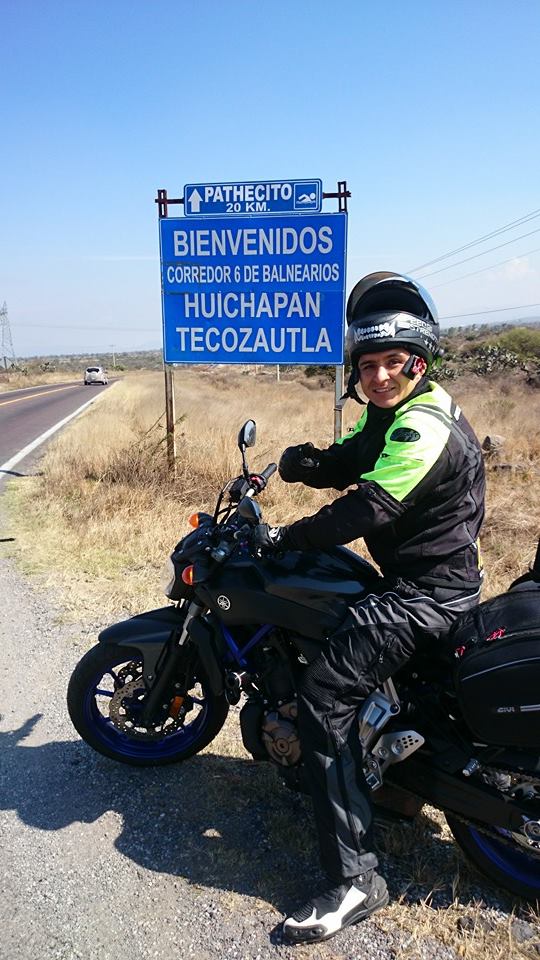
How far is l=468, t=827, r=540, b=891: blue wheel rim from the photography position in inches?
93.7

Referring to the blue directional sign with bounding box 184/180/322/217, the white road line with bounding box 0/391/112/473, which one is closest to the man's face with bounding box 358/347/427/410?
the blue directional sign with bounding box 184/180/322/217

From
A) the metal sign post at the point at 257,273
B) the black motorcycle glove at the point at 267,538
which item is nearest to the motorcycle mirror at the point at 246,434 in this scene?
the black motorcycle glove at the point at 267,538

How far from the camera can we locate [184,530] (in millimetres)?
6355

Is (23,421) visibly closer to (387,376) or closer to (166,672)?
(166,672)

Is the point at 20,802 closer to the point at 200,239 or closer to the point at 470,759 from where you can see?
the point at 470,759

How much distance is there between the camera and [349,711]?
89.3 inches

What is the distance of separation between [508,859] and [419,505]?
133 centimetres

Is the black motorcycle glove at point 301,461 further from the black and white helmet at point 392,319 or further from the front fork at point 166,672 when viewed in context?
the front fork at point 166,672

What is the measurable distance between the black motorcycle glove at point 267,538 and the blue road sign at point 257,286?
18.3 ft

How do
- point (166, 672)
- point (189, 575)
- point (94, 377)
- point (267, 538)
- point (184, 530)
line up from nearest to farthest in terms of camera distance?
point (267, 538), point (189, 575), point (166, 672), point (184, 530), point (94, 377)

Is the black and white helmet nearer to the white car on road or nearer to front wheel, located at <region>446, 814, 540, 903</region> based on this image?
front wheel, located at <region>446, 814, 540, 903</region>

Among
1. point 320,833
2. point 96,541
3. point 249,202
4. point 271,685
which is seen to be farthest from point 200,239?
point 320,833

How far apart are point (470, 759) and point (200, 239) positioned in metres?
6.75

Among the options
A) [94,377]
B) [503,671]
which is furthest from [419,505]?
[94,377]
